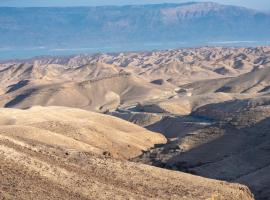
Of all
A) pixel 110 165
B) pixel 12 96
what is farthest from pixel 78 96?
pixel 110 165

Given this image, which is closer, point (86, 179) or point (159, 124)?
point (86, 179)

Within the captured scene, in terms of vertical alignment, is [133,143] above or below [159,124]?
above

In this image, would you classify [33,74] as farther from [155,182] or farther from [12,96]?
[155,182]

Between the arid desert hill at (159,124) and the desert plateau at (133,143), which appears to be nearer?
the desert plateau at (133,143)

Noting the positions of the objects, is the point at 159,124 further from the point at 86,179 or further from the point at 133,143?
the point at 86,179

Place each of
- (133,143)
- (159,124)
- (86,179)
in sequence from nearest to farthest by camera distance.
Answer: (86,179)
(133,143)
(159,124)

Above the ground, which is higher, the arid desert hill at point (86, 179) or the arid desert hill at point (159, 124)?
the arid desert hill at point (86, 179)

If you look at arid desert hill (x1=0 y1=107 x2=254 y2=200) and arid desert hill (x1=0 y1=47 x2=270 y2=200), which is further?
arid desert hill (x1=0 y1=47 x2=270 y2=200)

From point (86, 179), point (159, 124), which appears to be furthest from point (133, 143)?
point (86, 179)

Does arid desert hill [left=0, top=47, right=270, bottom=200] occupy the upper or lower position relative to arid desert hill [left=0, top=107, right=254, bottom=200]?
lower

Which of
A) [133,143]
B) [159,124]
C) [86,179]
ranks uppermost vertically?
[86,179]

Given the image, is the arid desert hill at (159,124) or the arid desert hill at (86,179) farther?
the arid desert hill at (159,124)
